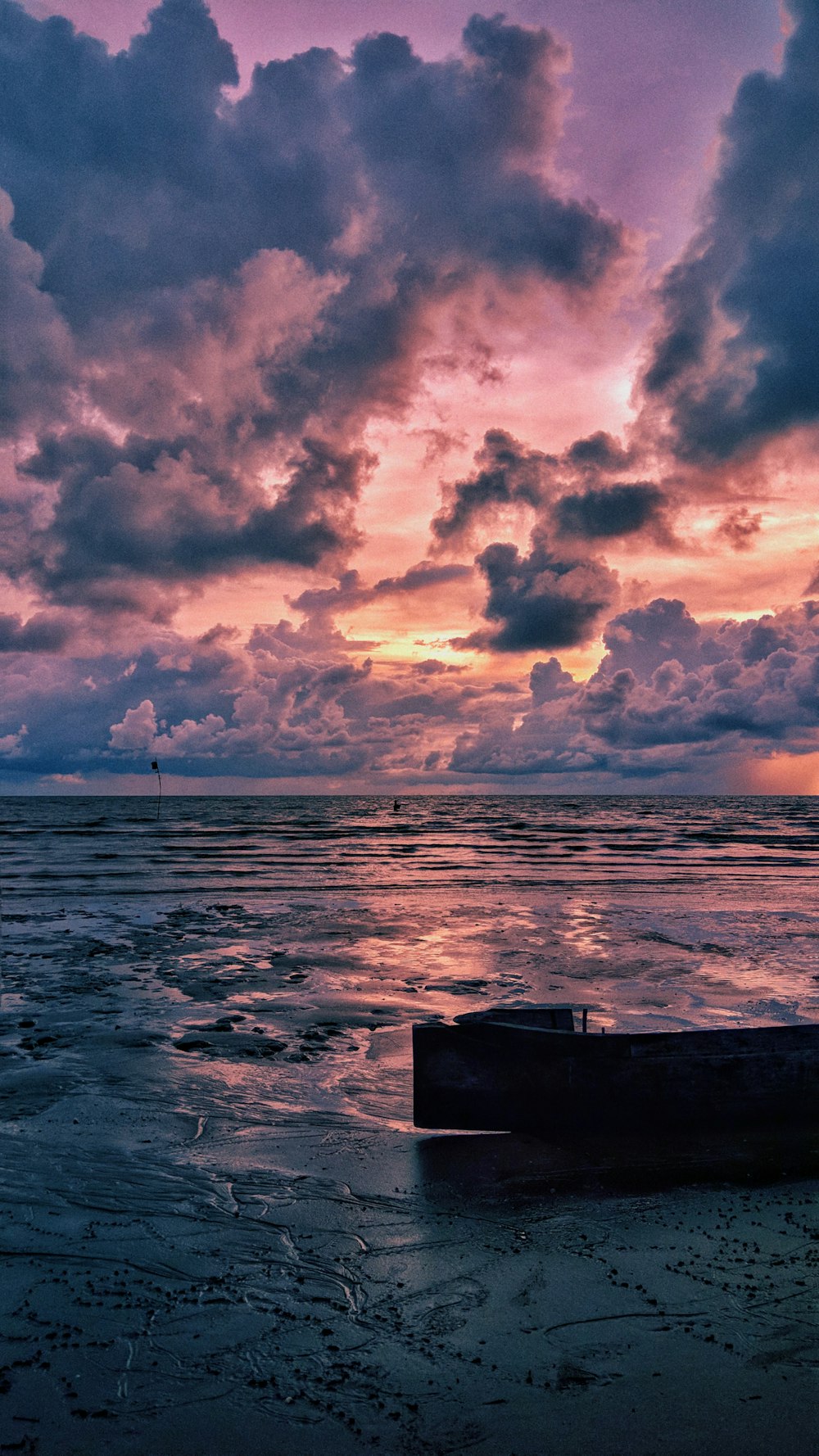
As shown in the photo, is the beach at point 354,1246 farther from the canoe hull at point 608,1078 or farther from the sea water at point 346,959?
the canoe hull at point 608,1078

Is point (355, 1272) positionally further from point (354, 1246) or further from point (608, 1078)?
point (608, 1078)

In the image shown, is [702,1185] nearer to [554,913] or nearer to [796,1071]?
[796,1071]

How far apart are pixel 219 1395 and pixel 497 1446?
1402 millimetres

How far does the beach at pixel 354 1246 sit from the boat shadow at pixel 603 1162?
3cm

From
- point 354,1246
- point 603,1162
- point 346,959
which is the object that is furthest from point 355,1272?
point 346,959

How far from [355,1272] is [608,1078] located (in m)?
2.98

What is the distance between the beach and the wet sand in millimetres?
18

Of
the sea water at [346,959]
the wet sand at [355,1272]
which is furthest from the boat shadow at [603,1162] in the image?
the sea water at [346,959]

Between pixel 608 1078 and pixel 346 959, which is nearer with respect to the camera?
pixel 608 1078

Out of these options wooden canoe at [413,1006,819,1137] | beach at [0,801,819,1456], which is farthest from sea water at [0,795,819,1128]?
wooden canoe at [413,1006,819,1137]

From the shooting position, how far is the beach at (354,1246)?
399 centimetres

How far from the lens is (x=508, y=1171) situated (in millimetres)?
6766

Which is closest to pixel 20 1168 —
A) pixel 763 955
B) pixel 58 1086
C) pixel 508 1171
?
pixel 58 1086

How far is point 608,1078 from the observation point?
7.26 meters
